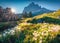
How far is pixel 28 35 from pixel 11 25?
48.0 ft

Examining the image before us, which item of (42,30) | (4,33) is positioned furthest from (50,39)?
(4,33)

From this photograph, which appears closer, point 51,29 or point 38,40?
point 38,40

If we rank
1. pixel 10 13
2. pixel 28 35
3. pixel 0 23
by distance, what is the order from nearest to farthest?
1. pixel 28 35
2. pixel 0 23
3. pixel 10 13

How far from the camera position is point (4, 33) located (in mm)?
79438

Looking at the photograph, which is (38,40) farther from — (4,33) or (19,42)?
(4,33)

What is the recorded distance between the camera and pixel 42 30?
76875 mm

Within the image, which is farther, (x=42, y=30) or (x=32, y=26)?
(x=32, y=26)

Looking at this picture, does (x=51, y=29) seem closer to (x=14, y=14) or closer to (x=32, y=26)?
(x=32, y=26)

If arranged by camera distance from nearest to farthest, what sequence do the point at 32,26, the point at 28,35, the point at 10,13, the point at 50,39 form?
the point at 50,39
the point at 28,35
the point at 32,26
the point at 10,13

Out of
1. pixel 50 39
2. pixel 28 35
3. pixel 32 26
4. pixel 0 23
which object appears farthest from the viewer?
pixel 0 23

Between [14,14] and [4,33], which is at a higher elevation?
[14,14]

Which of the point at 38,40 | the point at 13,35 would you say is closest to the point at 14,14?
the point at 13,35

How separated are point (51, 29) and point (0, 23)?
2472 centimetres

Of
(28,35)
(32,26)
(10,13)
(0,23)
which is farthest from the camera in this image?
(10,13)
